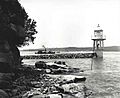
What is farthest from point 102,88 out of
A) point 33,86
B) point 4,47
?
point 4,47

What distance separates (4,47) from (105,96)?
612 inches

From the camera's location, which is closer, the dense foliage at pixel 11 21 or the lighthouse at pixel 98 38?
the dense foliage at pixel 11 21

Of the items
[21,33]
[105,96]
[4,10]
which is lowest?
[105,96]

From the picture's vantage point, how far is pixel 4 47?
102 feet

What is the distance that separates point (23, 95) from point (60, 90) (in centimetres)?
411

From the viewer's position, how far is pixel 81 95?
21547mm

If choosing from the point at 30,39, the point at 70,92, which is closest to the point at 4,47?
the point at 70,92

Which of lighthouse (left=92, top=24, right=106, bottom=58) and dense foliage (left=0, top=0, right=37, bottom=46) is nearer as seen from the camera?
dense foliage (left=0, top=0, right=37, bottom=46)

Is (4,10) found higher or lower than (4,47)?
higher

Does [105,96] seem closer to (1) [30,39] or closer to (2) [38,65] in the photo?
(2) [38,65]

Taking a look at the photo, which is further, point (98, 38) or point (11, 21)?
point (98, 38)

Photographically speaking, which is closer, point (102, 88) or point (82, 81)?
point (102, 88)

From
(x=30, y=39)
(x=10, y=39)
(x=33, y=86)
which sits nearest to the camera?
(x=33, y=86)

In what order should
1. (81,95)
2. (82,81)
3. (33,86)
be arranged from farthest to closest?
(82,81), (33,86), (81,95)
